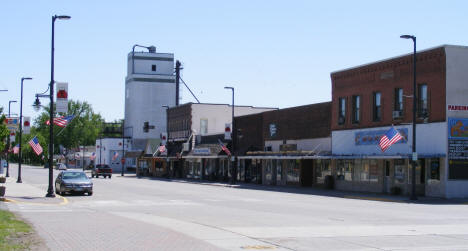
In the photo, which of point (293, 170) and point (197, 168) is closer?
point (293, 170)

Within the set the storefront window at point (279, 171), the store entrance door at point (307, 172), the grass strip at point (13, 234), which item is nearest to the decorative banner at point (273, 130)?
the storefront window at point (279, 171)

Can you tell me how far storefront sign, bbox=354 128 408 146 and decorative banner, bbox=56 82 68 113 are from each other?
20166 mm

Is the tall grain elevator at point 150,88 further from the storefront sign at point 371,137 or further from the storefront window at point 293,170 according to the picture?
the storefront sign at point 371,137

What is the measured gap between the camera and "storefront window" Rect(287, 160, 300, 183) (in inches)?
2053

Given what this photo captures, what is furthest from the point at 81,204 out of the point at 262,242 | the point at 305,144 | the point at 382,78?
the point at 305,144

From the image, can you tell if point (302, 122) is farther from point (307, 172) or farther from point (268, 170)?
point (268, 170)

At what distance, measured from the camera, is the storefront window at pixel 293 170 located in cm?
5216

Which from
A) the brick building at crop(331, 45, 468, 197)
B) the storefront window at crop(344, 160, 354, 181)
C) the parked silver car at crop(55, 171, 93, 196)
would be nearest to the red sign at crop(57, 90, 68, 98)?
the parked silver car at crop(55, 171, 93, 196)

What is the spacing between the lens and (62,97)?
33781 mm

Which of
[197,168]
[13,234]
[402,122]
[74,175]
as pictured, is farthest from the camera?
[197,168]

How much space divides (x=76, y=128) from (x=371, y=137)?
4833 inches

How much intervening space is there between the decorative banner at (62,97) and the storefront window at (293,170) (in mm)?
23178

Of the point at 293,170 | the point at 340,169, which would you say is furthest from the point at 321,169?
the point at 293,170

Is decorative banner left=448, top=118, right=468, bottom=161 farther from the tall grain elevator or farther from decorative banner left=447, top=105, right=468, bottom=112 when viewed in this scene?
the tall grain elevator
